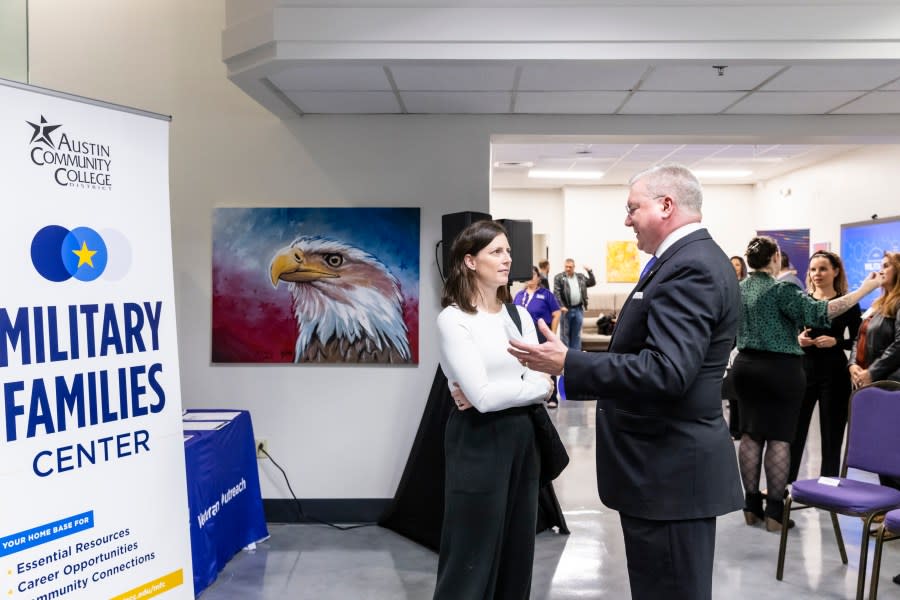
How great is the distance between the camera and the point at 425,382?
449 centimetres

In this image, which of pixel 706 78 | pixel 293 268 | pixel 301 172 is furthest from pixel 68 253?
pixel 706 78

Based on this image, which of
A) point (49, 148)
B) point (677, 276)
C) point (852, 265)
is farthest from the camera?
point (852, 265)

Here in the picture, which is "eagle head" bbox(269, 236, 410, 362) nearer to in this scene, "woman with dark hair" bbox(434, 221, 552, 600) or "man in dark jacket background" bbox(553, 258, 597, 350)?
"woman with dark hair" bbox(434, 221, 552, 600)

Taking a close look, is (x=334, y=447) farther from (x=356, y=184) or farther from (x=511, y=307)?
(x=511, y=307)

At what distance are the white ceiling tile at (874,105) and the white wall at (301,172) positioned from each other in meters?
0.10

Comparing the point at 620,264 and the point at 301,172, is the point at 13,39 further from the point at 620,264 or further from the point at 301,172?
the point at 620,264

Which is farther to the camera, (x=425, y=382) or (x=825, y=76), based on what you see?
(x=425, y=382)

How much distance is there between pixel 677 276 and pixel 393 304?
2.80 m

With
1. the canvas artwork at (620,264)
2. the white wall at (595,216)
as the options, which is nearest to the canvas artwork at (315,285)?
the white wall at (595,216)

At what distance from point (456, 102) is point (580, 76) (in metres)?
0.85

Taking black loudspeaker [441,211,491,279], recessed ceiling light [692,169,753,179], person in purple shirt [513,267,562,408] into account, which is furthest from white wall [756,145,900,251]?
black loudspeaker [441,211,491,279]

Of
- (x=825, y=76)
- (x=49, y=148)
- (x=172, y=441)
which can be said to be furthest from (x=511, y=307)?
(x=825, y=76)

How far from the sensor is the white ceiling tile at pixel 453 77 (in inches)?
137

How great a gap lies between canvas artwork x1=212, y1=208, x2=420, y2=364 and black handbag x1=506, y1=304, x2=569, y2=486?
6.25 ft
